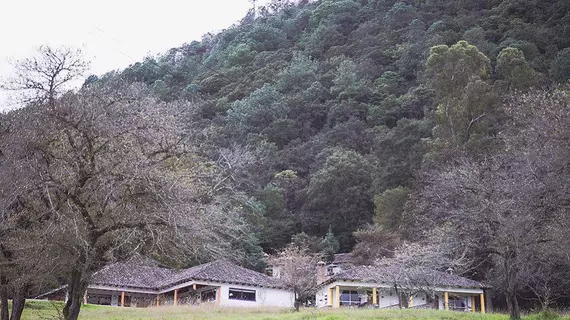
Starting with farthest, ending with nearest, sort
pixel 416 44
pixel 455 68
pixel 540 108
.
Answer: pixel 416 44 → pixel 455 68 → pixel 540 108

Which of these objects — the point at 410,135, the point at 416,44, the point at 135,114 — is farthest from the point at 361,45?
the point at 135,114

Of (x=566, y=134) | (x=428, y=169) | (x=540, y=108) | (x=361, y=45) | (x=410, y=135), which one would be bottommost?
(x=566, y=134)

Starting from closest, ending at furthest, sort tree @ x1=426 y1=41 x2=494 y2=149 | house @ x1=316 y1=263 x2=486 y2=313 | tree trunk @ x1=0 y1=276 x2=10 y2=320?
tree trunk @ x1=0 y1=276 x2=10 y2=320
house @ x1=316 y1=263 x2=486 y2=313
tree @ x1=426 y1=41 x2=494 y2=149

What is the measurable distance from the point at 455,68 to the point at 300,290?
930 inches

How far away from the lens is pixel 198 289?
4103 centimetres

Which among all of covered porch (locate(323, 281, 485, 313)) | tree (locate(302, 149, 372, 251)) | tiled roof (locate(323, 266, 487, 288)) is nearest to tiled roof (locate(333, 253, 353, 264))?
tree (locate(302, 149, 372, 251))

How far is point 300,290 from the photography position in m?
37.4

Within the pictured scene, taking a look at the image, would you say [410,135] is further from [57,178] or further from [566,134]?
[57,178]

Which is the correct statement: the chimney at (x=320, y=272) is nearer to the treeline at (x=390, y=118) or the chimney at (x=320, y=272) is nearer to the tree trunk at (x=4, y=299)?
the treeline at (x=390, y=118)

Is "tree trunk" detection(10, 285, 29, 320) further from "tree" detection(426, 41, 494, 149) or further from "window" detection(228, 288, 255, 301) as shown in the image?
"tree" detection(426, 41, 494, 149)

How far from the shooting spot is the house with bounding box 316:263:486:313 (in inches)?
1517

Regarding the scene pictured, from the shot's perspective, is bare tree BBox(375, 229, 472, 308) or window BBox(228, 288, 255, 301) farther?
window BBox(228, 288, 255, 301)

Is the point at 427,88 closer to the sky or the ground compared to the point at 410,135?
closer to the sky

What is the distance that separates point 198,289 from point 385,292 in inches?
484
